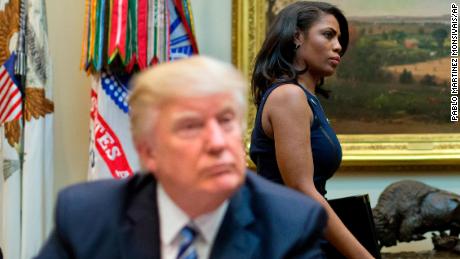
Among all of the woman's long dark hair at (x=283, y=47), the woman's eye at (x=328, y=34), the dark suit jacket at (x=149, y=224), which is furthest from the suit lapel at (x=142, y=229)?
the woman's eye at (x=328, y=34)

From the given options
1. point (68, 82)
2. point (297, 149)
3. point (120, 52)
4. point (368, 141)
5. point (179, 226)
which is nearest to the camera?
point (179, 226)

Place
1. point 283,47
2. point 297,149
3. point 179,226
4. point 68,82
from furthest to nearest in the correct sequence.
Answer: point 68,82 → point 283,47 → point 297,149 → point 179,226

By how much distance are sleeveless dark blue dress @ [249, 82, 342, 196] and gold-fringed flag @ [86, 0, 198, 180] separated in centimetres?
180

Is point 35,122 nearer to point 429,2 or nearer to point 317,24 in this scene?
point 317,24

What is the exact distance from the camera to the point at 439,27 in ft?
17.9

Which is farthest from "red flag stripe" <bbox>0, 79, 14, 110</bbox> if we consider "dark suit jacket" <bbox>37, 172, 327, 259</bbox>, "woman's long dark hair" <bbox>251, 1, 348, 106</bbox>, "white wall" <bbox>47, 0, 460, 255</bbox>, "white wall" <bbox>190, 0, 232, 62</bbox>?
"dark suit jacket" <bbox>37, 172, 327, 259</bbox>

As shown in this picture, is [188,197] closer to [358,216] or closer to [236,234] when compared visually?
[236,234]

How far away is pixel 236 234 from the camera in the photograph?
163cm

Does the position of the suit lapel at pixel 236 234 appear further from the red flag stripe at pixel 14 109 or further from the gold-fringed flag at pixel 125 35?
the red flag stripe at pixel 14 109

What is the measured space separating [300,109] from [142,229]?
129 cm

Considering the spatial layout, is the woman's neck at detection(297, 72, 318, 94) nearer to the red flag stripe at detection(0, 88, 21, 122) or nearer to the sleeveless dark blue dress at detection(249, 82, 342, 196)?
the sleeveless dark blue dress at detection(249, 82, 342, 196)

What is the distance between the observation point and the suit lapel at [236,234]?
1604mm

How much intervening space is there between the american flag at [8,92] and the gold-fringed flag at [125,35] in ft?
1.52

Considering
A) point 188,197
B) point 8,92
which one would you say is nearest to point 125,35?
point 8,92
